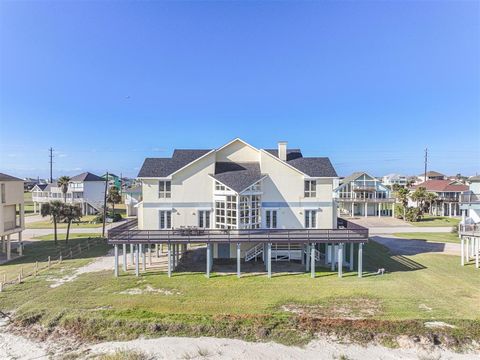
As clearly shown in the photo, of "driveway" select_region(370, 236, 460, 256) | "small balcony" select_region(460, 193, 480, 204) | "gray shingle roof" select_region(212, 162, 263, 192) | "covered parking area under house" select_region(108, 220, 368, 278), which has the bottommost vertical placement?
"driveway" select_region(370, 236, 460, 256)

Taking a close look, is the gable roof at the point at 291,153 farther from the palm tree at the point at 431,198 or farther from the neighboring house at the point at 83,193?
the neighboring house at the point at 83,193

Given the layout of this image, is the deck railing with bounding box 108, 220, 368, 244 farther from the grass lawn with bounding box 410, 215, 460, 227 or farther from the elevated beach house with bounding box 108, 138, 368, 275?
the grass lawn with bounding box 410, 215, 460, 227

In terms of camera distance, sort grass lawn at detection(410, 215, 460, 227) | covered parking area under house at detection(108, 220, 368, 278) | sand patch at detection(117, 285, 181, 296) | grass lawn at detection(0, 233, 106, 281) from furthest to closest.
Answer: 1. grass lawn at detection(410, 215, 460, 227)
2. grass lawn at detection(0, 233, 106, 281)
3. covered parking area under house at detection(108, 220, 368, 278)
4. sand patch at detection(117, 285, 181, 296)

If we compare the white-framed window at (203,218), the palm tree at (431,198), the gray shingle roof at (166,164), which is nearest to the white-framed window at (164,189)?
the gray shingle roof at (166,164)

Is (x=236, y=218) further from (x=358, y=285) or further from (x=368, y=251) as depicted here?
(x=368, y=251)

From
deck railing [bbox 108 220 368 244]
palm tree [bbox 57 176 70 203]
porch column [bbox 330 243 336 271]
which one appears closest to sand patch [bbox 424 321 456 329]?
deck railing [bbox 108 220 368 244]

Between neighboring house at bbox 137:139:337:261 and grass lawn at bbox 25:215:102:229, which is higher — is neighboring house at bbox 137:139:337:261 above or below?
above

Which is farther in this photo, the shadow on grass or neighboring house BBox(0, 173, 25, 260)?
the shadow on grass
